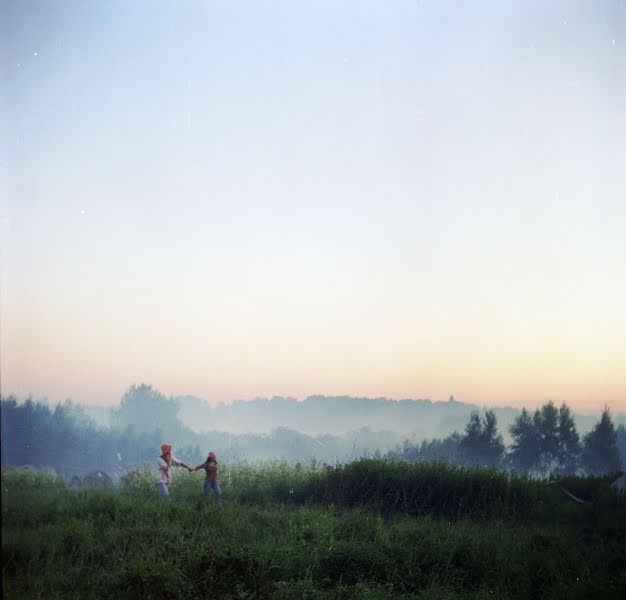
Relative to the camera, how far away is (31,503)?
336 inches

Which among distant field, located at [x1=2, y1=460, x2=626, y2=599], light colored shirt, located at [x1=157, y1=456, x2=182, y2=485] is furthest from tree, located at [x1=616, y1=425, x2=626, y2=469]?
light colored shirt, located at [x1=157, y1=456, x2=182, y2=485]

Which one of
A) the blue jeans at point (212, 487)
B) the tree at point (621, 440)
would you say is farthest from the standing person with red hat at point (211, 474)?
the tree at point (621, 440)

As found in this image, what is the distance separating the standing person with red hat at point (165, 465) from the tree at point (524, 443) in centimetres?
3140

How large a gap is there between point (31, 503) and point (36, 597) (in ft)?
Answer: 4.13

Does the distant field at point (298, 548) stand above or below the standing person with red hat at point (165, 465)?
below

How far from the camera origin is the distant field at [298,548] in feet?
28.4

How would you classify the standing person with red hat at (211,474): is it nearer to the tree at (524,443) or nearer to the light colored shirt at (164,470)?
the light colored shirt at (164,470)

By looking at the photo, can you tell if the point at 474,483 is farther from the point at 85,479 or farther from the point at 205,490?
the point at 85,479

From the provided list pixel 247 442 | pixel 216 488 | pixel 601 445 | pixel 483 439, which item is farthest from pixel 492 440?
pixel 216 488

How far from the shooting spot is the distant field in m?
8.65

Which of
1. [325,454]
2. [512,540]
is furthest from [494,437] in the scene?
[512,540]

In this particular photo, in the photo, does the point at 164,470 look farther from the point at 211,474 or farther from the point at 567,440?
the point at 567,440

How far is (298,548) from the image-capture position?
10359 millimetres

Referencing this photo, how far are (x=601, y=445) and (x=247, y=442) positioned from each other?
2246 cm
